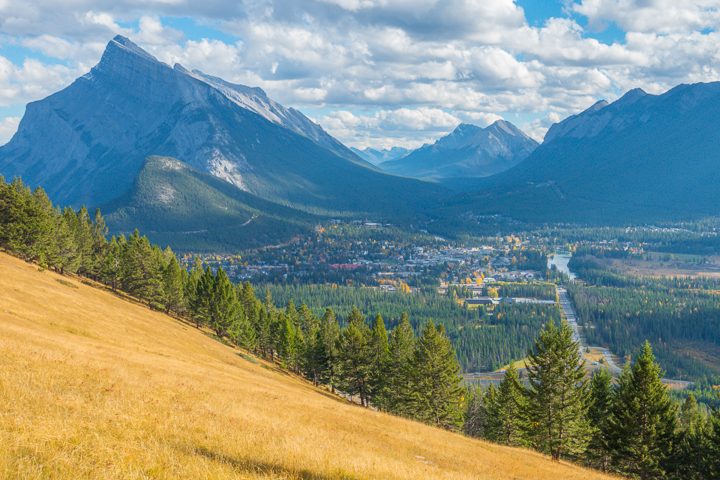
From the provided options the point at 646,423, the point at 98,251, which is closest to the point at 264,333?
the point at 98,251

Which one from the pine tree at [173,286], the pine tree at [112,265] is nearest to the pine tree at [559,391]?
the pine tree at [173,286]

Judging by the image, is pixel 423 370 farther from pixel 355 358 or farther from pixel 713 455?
pixel 713 455

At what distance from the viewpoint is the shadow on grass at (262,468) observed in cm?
1319

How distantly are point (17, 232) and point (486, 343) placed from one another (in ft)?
493

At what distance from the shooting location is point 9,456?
11.0m

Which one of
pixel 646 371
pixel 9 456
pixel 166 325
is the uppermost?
pixel 646 371

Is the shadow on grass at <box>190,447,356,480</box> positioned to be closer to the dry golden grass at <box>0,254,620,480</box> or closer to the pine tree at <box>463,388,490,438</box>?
the dry golden grass at <box>0,254,620,480</box>

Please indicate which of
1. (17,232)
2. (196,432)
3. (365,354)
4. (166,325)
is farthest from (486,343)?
(196,432)

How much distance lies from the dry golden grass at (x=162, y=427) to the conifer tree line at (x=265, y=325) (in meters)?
24.2

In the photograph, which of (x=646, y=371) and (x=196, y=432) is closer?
(x=196, y=432)

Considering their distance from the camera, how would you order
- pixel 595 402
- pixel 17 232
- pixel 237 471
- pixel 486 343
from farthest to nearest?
1. pixel 486 343
2. pixel 17 232
3. pixel 595 402
4. pixel 237 471

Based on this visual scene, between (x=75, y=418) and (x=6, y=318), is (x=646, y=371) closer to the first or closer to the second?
(x=75, y=418)

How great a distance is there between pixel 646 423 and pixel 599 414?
12.2 meters

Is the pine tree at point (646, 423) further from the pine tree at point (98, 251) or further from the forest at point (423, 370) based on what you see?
the pine tree at point (98, 251)
